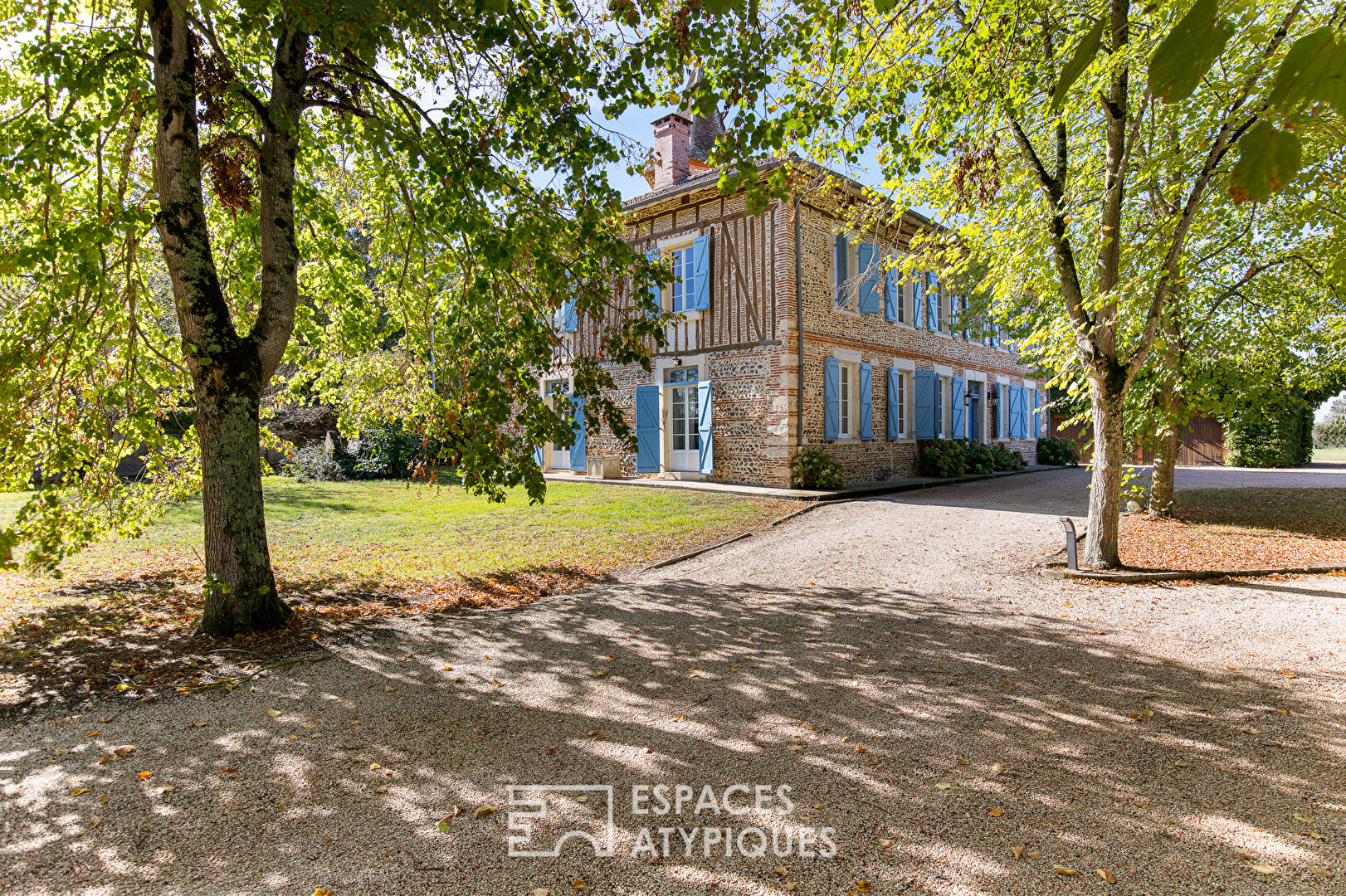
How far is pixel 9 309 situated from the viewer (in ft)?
15.2

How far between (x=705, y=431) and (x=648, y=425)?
1.48 m

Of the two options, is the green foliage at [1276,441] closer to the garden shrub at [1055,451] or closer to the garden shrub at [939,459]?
the garden shrub at [1055,451]

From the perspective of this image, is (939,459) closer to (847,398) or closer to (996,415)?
(847,398)

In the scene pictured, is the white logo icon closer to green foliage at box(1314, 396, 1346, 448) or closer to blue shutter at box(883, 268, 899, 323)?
blue shutter at box(883, 268, 899, 323)

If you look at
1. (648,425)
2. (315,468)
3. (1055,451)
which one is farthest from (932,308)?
(315,468)

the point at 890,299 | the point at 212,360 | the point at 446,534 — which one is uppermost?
the point at 890,299

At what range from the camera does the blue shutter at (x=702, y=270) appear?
1264 cm

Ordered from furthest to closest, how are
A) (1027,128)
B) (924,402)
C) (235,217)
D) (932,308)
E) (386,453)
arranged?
(386,453) → (932,308) → (924,402) → (1027,128) → (235,217)

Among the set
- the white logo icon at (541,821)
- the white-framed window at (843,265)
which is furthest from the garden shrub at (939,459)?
the white logo icon at (541,821)

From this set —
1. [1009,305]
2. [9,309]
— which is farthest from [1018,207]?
[9,309]

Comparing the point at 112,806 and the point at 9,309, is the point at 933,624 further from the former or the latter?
the point at 9,309

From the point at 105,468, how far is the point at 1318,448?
51.6m

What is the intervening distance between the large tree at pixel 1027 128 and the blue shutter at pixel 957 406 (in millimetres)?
8019

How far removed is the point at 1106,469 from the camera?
19.9 ft
